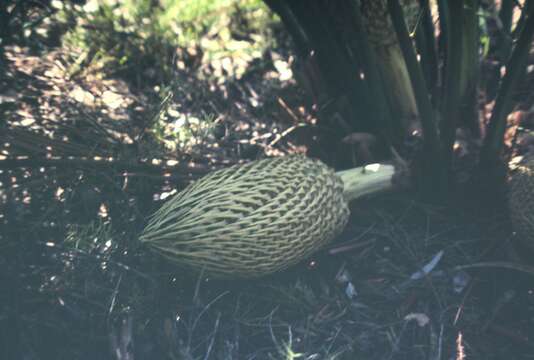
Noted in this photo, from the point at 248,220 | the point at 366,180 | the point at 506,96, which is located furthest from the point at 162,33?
the point at 506,96

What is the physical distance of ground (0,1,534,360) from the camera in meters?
2.36

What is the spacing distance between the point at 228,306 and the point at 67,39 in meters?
1.88

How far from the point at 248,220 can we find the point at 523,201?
106cm

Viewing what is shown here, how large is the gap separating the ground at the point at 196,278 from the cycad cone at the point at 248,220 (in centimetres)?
22

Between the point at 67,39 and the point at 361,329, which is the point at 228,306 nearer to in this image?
the point at 361,329

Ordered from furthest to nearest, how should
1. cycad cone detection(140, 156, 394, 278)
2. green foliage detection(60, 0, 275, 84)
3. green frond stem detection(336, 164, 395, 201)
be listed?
green foliage detection(60, 0, 275, 84), green frond stem detection(336, 164, 395, 201), cycad cone detection(140, 156, 394, 278)

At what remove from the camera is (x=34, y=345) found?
7.91 feet

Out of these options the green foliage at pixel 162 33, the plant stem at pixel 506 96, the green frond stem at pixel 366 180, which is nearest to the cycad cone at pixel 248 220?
the green frond stem at pixel 366 180

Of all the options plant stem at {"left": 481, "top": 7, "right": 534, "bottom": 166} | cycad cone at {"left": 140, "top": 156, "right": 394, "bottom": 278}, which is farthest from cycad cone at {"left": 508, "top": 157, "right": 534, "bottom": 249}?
cycad cone at {"left": 140, "top": 156, "right": 394, "bottom": 278}

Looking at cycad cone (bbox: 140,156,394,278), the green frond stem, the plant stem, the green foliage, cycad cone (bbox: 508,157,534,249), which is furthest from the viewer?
the green foliage

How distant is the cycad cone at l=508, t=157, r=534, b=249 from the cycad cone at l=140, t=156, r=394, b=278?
70cm

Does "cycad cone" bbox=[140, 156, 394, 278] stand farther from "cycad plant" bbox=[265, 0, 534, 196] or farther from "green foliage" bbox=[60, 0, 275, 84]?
"green foliage" bbox=[60, 0, 275, 84]

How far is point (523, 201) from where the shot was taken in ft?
7.70

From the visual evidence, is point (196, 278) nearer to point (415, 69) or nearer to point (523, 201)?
point (415, 69)
